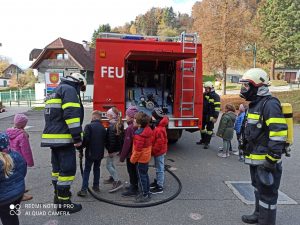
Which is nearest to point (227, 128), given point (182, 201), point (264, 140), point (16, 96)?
point (182, 201)

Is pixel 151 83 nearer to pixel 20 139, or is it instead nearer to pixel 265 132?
pixel 20 139

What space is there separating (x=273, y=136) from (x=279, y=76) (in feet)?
182

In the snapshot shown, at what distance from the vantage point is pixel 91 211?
3918 mm

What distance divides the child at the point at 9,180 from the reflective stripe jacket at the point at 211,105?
5.74 meters

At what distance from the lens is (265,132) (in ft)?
11.2

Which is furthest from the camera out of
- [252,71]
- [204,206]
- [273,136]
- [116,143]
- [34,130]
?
[34,130]

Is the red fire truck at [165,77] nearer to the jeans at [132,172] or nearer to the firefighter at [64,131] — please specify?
the jeans at [132,172]

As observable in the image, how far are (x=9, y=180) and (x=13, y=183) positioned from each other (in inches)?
2.2

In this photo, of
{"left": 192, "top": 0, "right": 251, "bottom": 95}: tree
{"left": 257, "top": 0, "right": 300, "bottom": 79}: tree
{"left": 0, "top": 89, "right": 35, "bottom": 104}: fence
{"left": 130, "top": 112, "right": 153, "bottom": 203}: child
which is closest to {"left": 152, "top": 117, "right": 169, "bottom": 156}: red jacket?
{"left": 130, "top": 112, "right": 153, "bottom": 203}: child

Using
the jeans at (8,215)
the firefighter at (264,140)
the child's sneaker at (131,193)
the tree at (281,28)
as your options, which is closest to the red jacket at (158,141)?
the child's sneaker at (131,193)

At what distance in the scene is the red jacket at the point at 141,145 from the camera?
13.4ft

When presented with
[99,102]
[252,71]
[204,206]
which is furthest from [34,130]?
[252,71]

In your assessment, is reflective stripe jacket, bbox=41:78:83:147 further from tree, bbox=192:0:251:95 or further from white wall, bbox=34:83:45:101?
white wall, bbox=34:83:45:101

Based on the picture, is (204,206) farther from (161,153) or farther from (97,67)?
(97,67)
